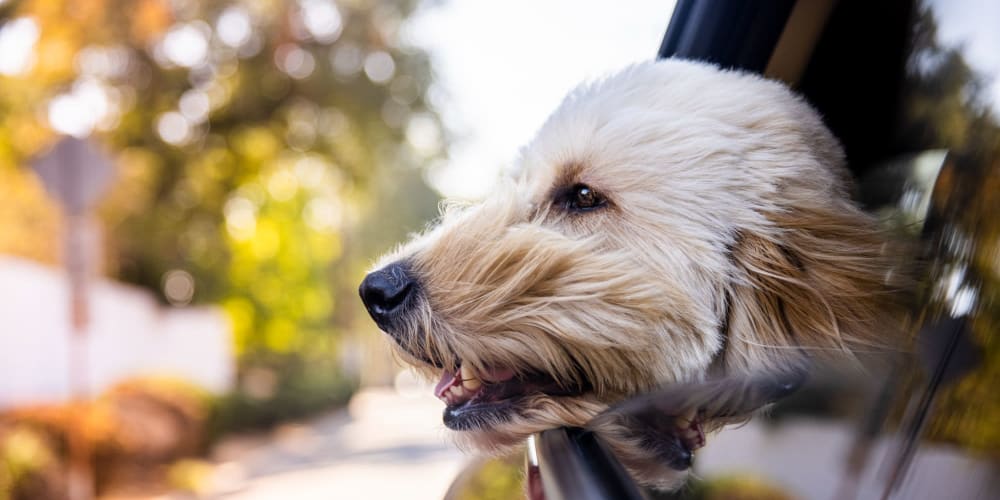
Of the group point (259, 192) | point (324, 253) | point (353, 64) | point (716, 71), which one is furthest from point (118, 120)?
point (716, 71)

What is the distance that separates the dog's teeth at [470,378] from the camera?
1.51 m

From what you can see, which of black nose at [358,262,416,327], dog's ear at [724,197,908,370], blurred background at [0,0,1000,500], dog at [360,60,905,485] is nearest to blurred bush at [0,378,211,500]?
blurred background at [0,0,1000,500]

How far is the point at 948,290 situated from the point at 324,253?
23.9m

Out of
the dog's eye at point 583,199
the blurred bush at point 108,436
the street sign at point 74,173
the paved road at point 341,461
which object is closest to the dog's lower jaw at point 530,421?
the dog's eye at point 583,199

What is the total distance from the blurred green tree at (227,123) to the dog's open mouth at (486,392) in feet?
33.6

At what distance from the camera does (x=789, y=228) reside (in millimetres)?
1354

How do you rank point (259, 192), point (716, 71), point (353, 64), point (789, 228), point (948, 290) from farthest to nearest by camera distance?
point (259, 192) → point (353, 64) → point (716, 71) → point (789, 228) → point (948, 290)

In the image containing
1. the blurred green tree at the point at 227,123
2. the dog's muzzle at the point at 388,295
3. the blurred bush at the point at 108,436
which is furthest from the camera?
the blurred green tree at the point at 227,123

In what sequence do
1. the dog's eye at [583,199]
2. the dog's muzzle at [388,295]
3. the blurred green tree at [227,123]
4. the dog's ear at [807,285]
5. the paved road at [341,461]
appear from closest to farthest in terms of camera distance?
the dog's ear at [807,285] → the dog's muzzle at [388,295] → the dog's eye at [583,199] → the paved road at [341,461] → the blurred green tree at [227,123]

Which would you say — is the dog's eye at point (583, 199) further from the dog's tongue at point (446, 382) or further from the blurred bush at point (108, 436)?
the blurred bush at point (108, 436)

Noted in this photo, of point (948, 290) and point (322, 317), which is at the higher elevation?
point (322, 317)

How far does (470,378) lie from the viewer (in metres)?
1.53

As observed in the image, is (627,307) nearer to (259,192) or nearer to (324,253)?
(259,192)

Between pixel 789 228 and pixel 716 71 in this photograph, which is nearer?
pixel 789 228
